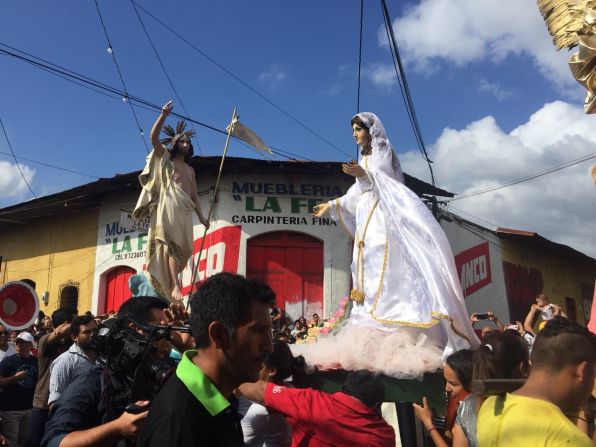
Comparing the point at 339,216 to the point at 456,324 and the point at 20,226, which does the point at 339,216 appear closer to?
the point at 456,324

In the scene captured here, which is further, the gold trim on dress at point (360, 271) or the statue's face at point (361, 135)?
the statue's face at point (361, 135)

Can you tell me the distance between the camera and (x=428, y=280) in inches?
225

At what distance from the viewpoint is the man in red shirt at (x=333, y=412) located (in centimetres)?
280


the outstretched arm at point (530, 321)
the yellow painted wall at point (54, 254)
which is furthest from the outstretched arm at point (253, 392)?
the yellow painted wall at point (54, 254)

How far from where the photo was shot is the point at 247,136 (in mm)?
8453

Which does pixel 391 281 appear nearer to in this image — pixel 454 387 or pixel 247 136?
pixel 454 387

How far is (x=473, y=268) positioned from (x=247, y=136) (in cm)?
1324

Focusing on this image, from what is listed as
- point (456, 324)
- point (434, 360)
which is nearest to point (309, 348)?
point (434, 360)

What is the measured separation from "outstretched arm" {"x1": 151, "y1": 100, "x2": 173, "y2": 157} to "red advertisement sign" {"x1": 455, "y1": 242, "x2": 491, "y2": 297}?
13.6m

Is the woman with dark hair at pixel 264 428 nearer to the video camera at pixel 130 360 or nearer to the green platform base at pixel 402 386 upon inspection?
the video camera at pixel 130 360

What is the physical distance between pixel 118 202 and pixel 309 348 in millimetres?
14369

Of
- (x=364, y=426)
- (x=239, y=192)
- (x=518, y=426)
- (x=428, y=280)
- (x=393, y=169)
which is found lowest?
(x=364, y=426)

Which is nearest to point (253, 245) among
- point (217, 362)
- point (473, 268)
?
point (473, 268)

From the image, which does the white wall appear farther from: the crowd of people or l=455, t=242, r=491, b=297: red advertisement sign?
the crowd of people
